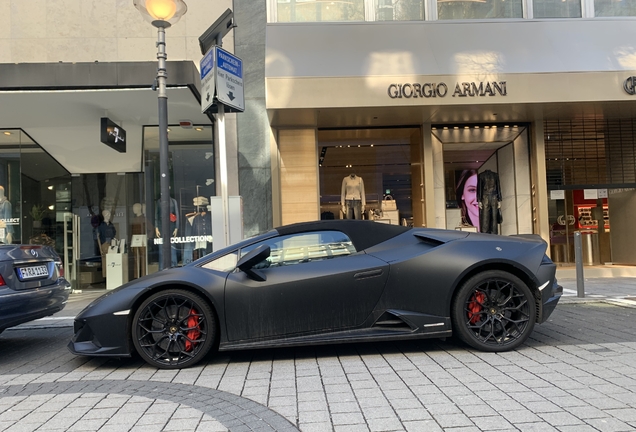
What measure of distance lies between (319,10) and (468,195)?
6.21m

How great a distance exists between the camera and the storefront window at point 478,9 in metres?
10.9

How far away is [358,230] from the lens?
4.69 metres

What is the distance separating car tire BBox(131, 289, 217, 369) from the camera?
4246mm

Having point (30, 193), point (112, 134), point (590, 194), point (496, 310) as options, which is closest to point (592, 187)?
point (590, 194)

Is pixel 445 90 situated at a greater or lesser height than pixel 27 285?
greater

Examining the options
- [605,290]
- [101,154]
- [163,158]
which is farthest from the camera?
[101,154]

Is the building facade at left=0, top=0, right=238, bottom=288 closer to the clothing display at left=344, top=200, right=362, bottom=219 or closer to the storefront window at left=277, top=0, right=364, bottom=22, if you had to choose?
the storefront window at left=277, top=0, right=364, bottom=22

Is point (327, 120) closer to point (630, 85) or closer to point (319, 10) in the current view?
point (319, 10)

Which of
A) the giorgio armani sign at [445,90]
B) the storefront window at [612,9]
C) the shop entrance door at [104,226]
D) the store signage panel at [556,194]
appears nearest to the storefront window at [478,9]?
the storefront window at [612,9]

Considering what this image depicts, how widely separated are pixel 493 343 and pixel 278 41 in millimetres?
7700

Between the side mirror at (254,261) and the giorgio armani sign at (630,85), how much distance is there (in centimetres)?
919

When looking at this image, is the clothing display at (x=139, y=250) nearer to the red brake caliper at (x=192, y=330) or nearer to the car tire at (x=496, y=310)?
the red brake caliper at (x=192, y=330)

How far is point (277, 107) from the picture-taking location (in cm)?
971

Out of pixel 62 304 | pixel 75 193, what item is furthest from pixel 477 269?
pixel 75 193
